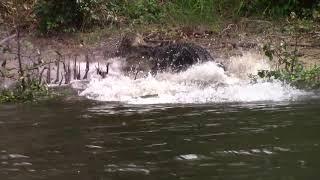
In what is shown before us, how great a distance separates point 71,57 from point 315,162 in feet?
29.1

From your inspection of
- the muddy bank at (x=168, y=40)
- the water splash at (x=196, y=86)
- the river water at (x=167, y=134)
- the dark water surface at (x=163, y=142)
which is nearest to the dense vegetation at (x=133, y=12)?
the muddy bank at (x=168, y=40)

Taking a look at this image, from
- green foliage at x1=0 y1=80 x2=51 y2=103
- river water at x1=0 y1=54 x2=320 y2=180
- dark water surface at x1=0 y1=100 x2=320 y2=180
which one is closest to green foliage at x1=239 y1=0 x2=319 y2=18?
river water at x1=0 y1=54 x2=320 y2=180

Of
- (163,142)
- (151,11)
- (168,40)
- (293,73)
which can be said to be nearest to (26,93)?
(163,142)

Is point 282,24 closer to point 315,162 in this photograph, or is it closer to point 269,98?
point 269,98

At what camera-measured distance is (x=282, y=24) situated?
47.3 feet

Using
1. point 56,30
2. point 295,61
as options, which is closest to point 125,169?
point 295,61

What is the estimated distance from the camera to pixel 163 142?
20.2 ft

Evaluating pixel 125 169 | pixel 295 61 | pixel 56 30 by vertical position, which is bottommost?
pixel 125 169

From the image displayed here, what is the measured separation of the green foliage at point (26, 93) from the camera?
9469mm

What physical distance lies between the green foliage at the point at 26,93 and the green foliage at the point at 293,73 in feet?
11.7

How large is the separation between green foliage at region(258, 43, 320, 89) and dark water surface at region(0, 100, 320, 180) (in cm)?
159

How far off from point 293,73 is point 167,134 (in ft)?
14.6

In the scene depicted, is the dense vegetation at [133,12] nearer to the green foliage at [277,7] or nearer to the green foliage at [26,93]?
the green foliage at [277,7]

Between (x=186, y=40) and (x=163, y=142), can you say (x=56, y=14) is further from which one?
(x=163, y=142)
